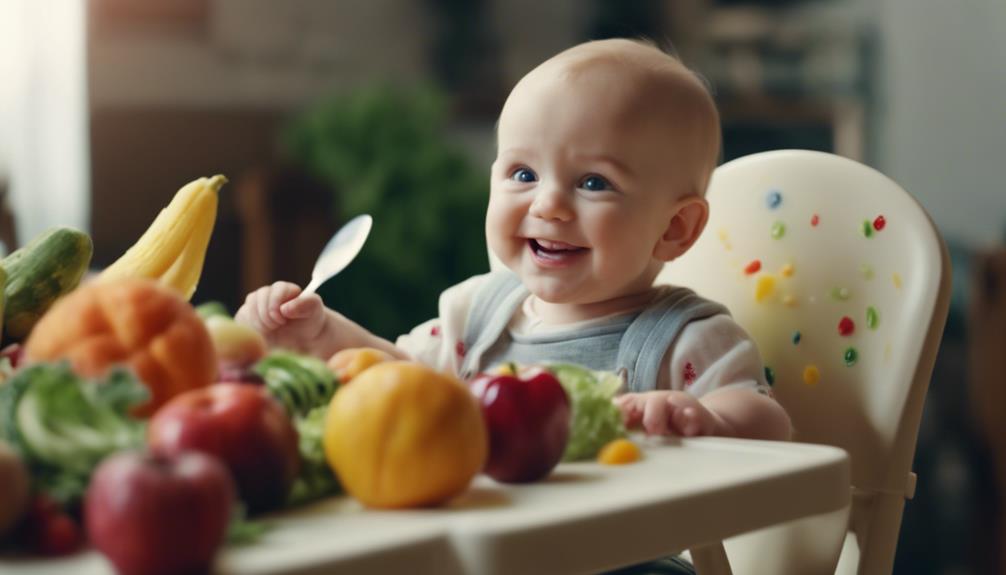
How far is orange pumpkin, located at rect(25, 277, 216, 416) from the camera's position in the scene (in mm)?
690

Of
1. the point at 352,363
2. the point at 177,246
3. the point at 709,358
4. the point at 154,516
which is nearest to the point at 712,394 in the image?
the point at 709,358

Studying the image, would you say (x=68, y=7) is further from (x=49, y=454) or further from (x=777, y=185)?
(x=49, y=454)

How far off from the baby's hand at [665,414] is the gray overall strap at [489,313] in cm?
34

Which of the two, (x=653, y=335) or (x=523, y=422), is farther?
(x=653, y=335)

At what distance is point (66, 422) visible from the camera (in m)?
0.62

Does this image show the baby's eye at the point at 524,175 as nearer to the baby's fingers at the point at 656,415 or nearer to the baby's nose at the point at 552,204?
the baby's nose at the point at 552,204

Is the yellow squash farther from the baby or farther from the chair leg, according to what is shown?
the chair leg

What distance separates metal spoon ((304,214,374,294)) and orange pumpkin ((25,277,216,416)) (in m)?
0.40

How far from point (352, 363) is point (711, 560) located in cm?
45

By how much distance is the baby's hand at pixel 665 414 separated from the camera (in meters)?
0.94

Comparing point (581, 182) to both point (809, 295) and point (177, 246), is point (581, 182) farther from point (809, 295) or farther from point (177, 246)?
point (177, 246)

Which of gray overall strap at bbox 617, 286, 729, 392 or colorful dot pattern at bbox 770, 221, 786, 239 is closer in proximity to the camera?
gray overall strap at bbox 617, 286, 729, 392

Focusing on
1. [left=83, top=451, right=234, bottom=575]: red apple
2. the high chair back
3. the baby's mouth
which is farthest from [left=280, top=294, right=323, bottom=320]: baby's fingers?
[left=83, top=451, right=234, bottom=575]: red apple

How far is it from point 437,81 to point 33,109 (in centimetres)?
119
